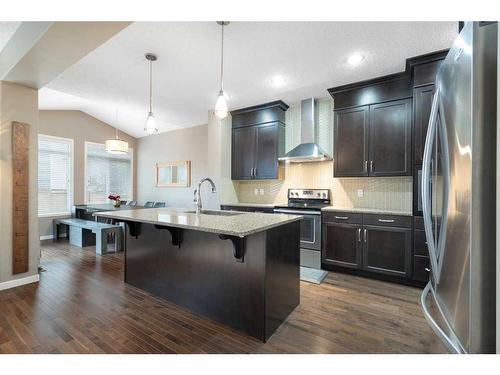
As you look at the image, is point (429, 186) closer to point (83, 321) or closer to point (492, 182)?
point (492, 182)

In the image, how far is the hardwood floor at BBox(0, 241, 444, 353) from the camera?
1.74 meters

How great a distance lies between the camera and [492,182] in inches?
37.4

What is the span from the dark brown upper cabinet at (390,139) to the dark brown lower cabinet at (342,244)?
2.74ft

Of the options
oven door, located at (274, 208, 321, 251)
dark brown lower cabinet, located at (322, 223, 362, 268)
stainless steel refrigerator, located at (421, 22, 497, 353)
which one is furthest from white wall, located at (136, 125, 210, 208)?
stainless steel refrigerator, located at (421, 22, 497, 353)

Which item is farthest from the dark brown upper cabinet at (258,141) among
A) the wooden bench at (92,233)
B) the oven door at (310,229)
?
the wooden bench at (92,233)

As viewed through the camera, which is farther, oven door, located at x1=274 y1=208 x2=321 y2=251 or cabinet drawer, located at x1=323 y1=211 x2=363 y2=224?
oven door, located at x1=274 y1=208 x2=321 y2=251

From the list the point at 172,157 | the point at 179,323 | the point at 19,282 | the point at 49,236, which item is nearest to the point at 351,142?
the point at 179,323

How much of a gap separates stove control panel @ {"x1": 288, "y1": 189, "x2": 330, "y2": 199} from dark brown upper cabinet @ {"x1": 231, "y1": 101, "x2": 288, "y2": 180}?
0.38 metres

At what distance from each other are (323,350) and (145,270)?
197 cm

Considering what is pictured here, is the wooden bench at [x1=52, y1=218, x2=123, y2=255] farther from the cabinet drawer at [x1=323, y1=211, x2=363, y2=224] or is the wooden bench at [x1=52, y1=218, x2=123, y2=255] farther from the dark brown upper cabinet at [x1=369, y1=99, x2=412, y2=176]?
the dark brown upper cabinet at [x1=369, y1=99, x2=412, y2=176]

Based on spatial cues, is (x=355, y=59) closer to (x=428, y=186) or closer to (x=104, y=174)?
(x=428, y=186)
